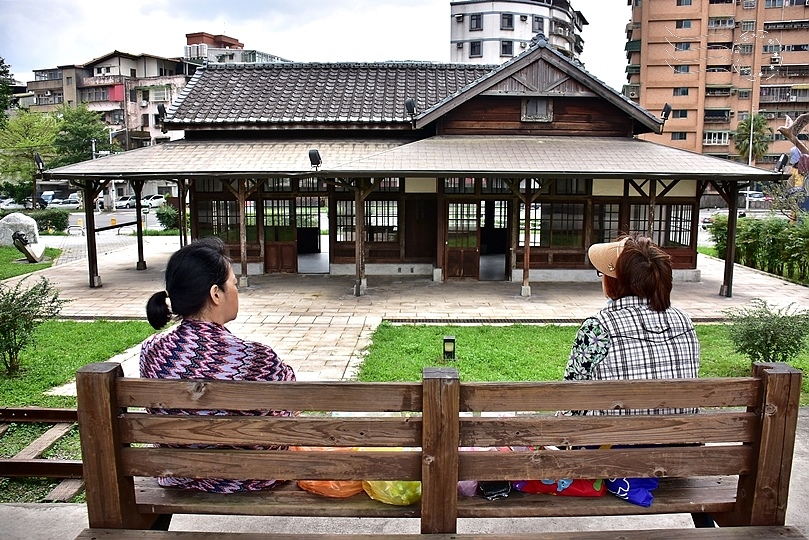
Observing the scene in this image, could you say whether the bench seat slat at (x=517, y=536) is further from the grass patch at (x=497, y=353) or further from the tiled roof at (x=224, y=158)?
the tiled roof at (x=224, y=158)

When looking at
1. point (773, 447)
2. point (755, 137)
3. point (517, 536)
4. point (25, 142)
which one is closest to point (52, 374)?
point (517, 536)

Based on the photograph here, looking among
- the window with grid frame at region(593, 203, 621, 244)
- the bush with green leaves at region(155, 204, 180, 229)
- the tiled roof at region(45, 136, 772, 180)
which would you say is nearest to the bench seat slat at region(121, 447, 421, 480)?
the tiled roof at region(45, 136, 772, 180)

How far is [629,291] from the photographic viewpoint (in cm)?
280

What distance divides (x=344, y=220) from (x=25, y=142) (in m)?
33.7

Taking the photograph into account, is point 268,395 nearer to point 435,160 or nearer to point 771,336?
point 771,336

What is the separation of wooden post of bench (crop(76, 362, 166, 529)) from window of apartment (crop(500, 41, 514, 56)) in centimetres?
5964

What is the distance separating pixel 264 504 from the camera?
249 cm

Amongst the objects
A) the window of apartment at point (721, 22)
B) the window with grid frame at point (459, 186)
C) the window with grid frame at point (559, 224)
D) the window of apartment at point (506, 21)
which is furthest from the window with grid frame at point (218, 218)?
the window of apartment at point (506, 21)

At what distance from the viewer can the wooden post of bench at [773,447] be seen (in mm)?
2375

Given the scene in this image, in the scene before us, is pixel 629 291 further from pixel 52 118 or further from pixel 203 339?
pixel 52 118

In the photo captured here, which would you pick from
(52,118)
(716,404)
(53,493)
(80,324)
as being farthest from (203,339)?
(52,118)

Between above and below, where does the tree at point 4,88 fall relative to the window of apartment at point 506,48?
below

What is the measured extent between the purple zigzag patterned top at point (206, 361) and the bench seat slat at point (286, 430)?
0.14 meters

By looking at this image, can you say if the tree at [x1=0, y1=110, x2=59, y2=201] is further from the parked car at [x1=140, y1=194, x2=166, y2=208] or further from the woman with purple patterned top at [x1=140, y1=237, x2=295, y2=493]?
the woman with purple patterned top at [x1=140, y1=237, x2=295, y2=493]
